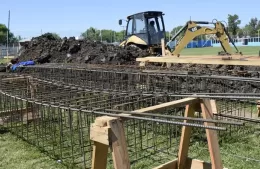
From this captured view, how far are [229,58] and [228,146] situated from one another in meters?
4.41

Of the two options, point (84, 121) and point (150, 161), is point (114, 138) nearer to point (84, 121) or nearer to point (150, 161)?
point (150, 161)

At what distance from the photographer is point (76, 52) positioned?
1859 centimetres

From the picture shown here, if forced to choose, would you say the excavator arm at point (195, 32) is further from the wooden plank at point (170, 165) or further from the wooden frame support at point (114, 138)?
the wooden frame support at point (114, 138)

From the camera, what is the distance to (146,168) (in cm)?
474

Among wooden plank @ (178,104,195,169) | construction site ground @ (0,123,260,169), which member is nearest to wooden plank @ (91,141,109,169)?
wooden plank @ (178,104,195,169)

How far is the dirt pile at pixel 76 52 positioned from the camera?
15266mm

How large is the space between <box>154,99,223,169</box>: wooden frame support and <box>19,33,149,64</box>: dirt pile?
35.7 feet

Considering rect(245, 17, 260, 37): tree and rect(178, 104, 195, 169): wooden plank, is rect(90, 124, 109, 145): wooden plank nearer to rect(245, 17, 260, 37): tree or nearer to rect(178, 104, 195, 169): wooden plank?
rect(178, 104, 195, 169): wooden plank

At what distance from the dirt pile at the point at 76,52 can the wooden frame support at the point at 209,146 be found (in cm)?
1088

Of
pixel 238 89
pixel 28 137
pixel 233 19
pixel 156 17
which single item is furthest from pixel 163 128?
pixel 233 19

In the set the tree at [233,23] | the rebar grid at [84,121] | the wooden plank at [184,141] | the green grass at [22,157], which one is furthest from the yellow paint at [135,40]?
the tree at [233,23]

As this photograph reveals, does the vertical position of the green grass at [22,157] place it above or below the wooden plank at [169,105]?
below

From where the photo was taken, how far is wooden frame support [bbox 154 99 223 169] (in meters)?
3.41

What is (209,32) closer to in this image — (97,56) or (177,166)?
(97,56)
